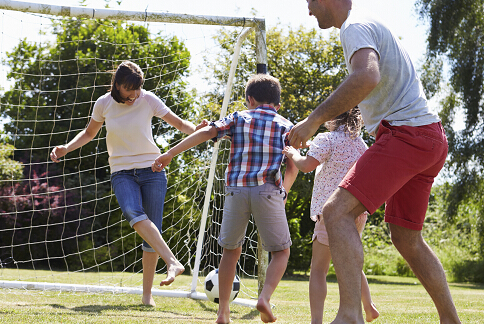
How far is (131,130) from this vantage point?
3.82 meters

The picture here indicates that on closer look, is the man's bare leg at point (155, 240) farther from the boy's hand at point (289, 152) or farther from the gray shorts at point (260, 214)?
the boy's hand at point (289, 152)

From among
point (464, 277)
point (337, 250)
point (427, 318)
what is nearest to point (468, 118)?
point (464, 277)

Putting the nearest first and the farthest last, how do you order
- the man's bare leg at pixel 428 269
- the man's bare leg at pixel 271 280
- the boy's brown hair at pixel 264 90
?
the man's bare leg at pixel 428 269 < the man's bare leg at pixel 271 280 < the boy's brown hair at pixel 264 90

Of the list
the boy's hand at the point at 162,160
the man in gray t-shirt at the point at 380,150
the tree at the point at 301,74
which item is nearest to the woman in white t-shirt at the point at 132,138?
the boy's hand at the point at 162,160

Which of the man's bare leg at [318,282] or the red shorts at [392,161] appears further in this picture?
the man's bare leg at [318,282]

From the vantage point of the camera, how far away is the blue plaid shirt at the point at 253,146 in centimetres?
316

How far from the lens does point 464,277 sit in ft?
40.9

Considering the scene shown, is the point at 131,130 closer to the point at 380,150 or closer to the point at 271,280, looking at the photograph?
the point at 271,280

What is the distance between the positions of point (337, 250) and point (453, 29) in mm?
11850

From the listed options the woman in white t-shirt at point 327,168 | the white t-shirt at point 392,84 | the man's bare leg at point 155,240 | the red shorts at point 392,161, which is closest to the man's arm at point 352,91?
the white t-shirt at point 392,84

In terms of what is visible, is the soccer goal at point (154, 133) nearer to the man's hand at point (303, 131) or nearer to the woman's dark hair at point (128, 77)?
the woman's dark hair at point (128, 77)

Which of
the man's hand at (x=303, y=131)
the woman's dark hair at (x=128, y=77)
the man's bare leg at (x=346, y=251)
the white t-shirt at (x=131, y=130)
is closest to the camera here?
the man's bare leg at (x=346, y=251)

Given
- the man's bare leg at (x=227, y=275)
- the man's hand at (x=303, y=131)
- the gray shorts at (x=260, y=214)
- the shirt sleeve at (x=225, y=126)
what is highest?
the shirt sleeve at (x=225, y=126)

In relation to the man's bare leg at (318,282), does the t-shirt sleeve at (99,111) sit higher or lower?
higher
